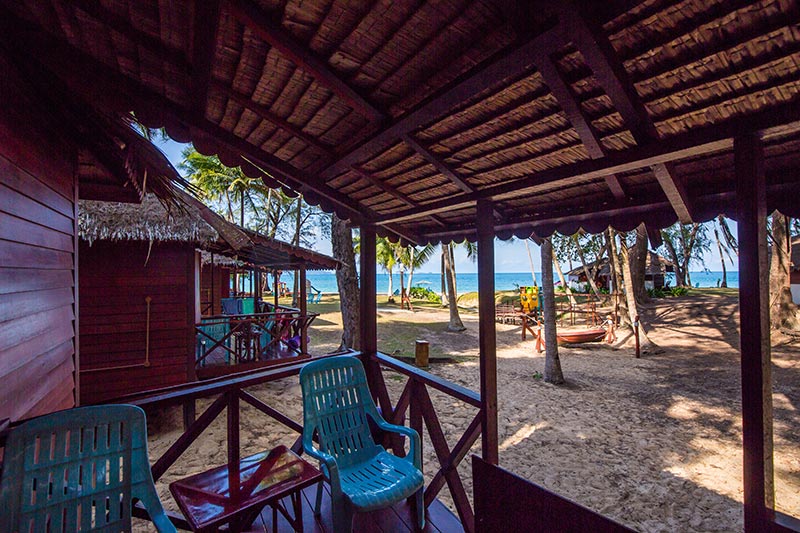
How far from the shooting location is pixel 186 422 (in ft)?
18.2

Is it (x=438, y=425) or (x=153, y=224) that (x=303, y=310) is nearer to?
(x=153, y=224)

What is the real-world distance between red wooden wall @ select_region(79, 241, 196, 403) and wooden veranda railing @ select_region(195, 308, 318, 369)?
0.71m

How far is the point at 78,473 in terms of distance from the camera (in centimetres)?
173

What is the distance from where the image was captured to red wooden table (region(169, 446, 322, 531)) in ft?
6.38

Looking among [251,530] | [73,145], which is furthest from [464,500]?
[73,145]

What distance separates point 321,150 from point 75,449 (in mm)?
2174

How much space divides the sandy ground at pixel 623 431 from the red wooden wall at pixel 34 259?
2.24 metres

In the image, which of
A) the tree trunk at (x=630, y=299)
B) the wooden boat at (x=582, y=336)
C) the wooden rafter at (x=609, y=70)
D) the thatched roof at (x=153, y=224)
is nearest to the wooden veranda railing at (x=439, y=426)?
the wooden rafter at (x=609, y=70)

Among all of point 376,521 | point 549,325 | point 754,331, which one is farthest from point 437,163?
point 549,325

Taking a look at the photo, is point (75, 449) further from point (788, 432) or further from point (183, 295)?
point (788, 432)

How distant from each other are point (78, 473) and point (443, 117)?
8.24ft

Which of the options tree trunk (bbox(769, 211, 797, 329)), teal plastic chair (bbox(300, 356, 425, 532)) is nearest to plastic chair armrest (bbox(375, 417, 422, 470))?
teal plastic chair (bbox(300, 356, 425, 532))

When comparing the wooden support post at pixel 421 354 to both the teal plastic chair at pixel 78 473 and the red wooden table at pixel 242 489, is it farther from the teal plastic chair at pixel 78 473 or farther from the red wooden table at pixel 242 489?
the teal plastic chair at pixel 78 473

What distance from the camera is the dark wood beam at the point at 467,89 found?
1416mm
